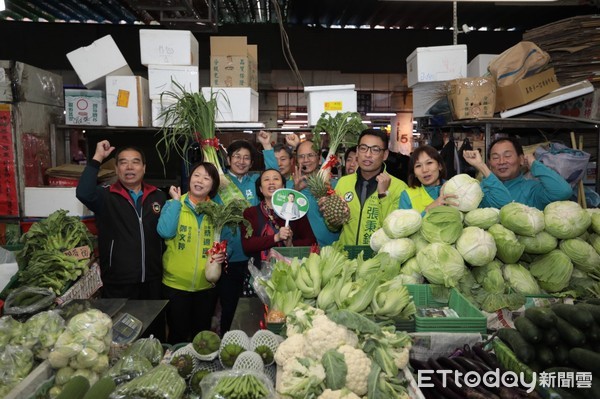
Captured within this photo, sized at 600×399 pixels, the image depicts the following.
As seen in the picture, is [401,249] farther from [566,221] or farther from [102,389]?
[102,389]

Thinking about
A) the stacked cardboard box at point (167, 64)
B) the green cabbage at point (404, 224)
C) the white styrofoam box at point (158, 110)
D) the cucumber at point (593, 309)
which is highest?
the stacked cardboard box at point (167, 64)

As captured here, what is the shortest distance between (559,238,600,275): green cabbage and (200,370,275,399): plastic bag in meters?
2.08

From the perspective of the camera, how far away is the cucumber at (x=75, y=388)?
172 centimetres

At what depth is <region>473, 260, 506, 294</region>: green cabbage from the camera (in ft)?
8.65

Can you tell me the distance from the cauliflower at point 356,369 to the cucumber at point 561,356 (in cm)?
87

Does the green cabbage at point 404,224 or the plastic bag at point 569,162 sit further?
the plastic bag at point 569,162

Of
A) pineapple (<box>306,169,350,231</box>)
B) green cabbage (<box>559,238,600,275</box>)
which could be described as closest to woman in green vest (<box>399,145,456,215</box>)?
pineapple (<box>306,169,350,231</box>)

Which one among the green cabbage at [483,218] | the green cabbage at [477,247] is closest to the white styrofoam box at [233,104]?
the green cabbage at [483,218]

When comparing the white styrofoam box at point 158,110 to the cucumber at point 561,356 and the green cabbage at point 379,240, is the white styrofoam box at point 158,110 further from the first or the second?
the cucumber at point 561,356

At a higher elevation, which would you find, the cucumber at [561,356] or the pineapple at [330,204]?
the pineapple at [330,204]

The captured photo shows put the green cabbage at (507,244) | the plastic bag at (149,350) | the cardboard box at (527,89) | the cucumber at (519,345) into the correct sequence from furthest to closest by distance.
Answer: the cardboard box at (527,89) < the green cabbage at (507,244) < the plastic bag at (149,350) < the cucumber at (519,345)

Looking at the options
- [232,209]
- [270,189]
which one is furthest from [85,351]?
[270,189]

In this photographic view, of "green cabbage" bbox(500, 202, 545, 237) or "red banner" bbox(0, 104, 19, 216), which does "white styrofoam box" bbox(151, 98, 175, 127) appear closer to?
"red banner" bbox(0, 104, 19, 216)

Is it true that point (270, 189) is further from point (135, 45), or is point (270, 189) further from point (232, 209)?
point (135, 45)
